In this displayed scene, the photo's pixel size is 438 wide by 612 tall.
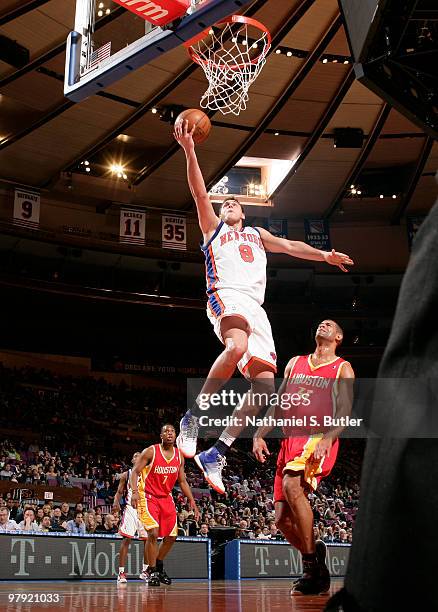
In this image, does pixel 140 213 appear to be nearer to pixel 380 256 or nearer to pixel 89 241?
pixel 89 241

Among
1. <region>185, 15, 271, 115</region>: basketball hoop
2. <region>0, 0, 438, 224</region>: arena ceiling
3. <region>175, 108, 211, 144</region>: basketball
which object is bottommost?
<region>175, 108, 211, 144</region>: basketball

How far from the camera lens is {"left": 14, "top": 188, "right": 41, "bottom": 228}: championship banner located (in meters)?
20.7

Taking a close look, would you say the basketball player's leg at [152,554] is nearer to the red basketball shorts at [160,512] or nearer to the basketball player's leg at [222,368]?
the red basketball shorts at [160,512]

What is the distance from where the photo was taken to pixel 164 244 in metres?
22.8

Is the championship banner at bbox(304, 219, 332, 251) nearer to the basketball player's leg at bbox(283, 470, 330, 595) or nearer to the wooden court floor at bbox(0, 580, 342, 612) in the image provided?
the wooden court floor at bbox(0, 580, 342, 612)

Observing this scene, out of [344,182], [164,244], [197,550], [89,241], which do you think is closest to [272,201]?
[344,182]

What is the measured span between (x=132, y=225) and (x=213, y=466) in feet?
59.3

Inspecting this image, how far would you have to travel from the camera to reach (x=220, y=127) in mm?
19188

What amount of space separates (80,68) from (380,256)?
2020 centimetres

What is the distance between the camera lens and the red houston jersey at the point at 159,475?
10008 mm

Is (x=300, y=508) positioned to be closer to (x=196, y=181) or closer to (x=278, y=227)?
(x=196, y=181)

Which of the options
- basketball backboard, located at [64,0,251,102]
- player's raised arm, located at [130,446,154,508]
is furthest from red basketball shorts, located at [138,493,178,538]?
basketball backboard, located at [64,0,251,102]

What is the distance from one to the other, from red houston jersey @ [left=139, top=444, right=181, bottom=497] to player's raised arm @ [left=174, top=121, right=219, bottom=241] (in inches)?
213

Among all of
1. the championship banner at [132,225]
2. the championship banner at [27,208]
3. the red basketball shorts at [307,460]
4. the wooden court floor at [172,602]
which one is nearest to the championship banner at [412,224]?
the championship banner at [132,225]
